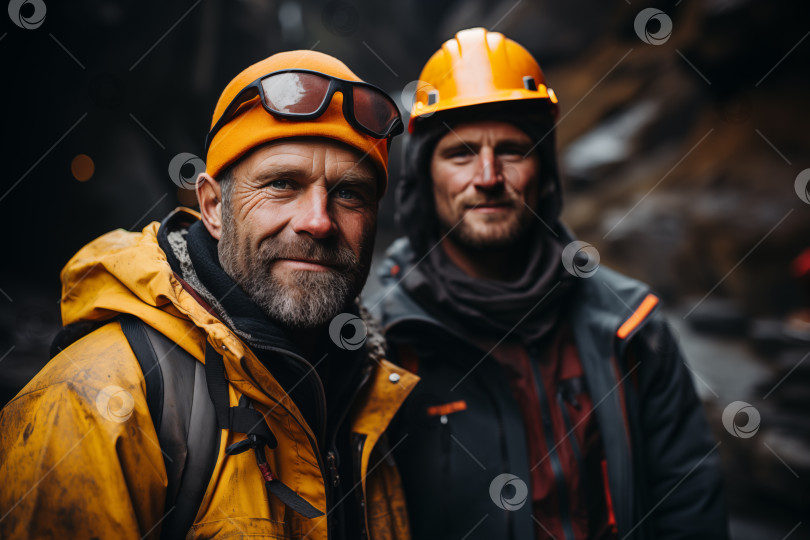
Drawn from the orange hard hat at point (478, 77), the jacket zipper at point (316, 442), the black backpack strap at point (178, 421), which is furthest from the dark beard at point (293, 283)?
the orange hard hat at point (478, 77)

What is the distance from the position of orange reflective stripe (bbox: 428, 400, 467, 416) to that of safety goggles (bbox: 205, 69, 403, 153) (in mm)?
1177

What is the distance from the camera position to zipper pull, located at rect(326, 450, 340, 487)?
5.37ft

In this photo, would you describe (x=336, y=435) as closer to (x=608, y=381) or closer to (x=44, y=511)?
(x=44, y=511)

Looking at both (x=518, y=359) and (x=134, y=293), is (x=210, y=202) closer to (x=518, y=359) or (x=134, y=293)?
(x=134, y=293)

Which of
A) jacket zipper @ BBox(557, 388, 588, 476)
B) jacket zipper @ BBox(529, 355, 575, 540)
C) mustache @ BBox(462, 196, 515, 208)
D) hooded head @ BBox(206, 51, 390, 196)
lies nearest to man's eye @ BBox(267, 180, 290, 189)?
hooded head @ BBox(206, 51, 390, 196)

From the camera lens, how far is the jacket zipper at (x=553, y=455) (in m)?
2.08

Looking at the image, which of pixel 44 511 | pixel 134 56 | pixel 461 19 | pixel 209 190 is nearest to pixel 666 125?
pixel 461 19

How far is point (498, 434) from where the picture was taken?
2.18 metres

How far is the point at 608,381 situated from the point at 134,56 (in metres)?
8.98

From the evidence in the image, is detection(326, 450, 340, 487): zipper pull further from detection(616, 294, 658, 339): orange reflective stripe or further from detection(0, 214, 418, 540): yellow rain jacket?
detection(616, 294, 658, 339): orange reflective stripe

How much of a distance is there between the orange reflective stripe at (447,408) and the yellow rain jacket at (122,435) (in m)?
0.55

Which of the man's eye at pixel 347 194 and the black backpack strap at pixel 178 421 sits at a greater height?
the man's eye at pixel 347 194

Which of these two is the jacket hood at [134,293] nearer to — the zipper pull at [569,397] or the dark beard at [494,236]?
the dark beard at [494,236]

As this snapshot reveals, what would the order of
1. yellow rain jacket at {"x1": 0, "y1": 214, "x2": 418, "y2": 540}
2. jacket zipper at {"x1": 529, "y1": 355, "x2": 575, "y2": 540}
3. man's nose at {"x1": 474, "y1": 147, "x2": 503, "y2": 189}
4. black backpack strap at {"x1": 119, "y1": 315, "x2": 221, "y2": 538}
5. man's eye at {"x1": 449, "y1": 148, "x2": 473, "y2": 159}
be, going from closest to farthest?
1. yellow rain jacket at {"x1": 0, "y1": 214, "x2": 418, "y2": 540}
2. black backpack strap at {"x1": 119, "y1": 315, "x2": 221, "y2": 538}
3. jacket zipper at {"x1": 529, "y1": 355, "x2": 575, "y2": 540}
4. man's nose at {"x1": 474, "y1": 147, "x2": 503, "y2": 189}
5. man's eye at {"x1": 449, "y1": 148, "x2": 473, "y2": 159}
